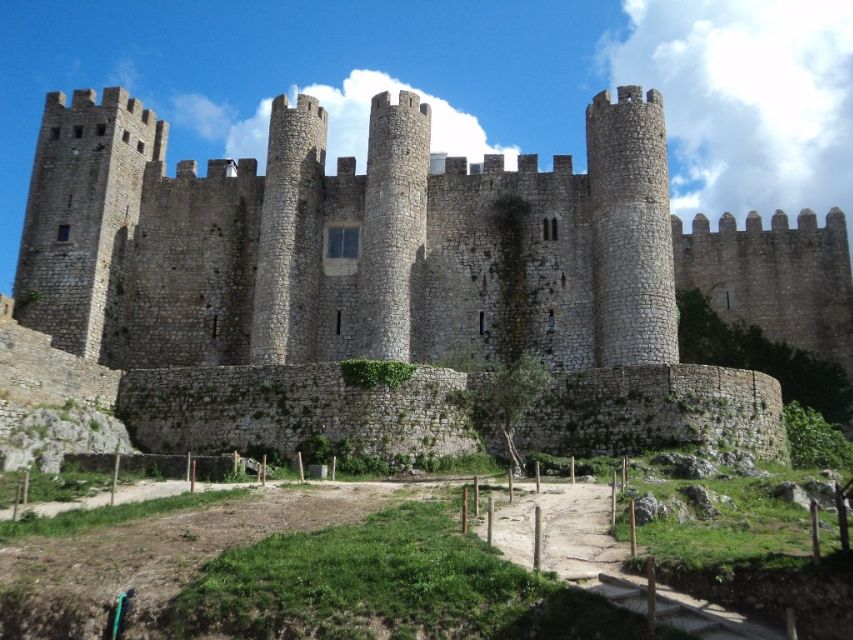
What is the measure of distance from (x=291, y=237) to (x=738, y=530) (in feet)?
72.3

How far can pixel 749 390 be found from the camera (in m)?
26.2

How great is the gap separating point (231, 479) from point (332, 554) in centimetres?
923

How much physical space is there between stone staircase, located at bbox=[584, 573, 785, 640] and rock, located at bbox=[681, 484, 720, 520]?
521 cm

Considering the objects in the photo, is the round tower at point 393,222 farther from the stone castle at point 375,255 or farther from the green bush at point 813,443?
the green bush at point 813,443

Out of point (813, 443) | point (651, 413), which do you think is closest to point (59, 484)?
point (651, 413)

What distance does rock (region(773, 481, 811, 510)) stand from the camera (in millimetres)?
18922

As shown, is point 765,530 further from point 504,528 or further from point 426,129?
point 426,129

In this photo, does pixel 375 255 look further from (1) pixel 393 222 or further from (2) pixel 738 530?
(2) pixel 738 530

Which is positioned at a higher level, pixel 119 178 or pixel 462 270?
pixel 119 178

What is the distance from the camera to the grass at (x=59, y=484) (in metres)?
19.0

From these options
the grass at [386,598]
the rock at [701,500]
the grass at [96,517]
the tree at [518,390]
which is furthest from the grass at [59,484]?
the rock at [701,500]

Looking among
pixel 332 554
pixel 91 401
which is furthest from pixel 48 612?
pixel 91 401

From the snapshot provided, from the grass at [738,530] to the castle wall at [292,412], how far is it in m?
7.45

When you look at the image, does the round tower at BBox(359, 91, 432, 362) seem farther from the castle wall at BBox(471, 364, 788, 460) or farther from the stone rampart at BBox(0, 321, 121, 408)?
the stone rampart at BBox(0, 321, 121, 408)
